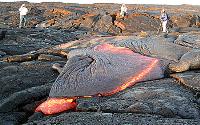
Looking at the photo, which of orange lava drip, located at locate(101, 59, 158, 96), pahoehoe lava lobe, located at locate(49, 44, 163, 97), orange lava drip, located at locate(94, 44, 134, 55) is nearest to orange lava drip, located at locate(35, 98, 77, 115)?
pahoehoe lava lobe, located at locate(49, 44, 163, 97)

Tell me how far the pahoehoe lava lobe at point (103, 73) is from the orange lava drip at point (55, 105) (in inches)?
6.0

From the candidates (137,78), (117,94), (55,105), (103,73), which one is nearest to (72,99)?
(55,105)

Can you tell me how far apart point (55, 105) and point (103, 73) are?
154 cm

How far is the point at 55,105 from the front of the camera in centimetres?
742

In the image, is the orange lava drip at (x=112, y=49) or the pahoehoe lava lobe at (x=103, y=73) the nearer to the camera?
the pahoehoe lava lobe at (x=103, y=73)

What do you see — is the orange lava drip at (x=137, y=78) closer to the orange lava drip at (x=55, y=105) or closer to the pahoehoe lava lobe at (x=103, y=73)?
the pahoehoe lava lobe at (x=103, y=73)

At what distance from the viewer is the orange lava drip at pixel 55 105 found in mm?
7320

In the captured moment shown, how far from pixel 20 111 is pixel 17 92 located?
0.68 m

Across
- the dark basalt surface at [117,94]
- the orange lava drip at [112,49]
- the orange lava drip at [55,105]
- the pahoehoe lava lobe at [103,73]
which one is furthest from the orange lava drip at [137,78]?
the orange lava drip at [112,49]

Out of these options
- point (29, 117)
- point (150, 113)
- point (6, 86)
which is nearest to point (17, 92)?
point (6, 86)

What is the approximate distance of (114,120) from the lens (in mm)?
5922

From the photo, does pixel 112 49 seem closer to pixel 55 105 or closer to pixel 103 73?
pixel 103 73

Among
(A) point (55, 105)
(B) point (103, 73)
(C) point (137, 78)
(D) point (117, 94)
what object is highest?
(B) point (103, 73)

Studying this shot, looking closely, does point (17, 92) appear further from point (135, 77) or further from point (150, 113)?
point (150, 113)
